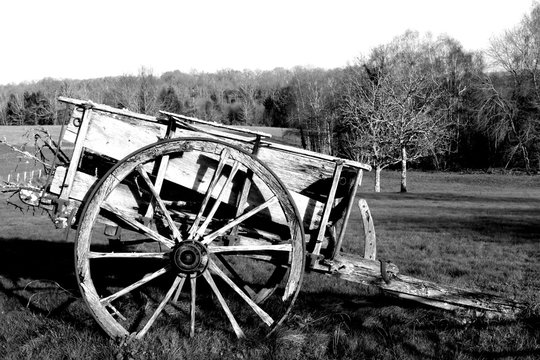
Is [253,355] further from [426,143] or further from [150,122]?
[426,143]

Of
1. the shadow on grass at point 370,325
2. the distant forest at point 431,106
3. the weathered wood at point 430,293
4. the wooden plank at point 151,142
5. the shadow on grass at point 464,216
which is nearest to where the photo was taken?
the shadow on grass at point 370,325


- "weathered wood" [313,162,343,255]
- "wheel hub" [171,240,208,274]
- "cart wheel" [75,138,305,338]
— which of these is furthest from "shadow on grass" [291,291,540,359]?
"wheel hub" [171,240,208,274]

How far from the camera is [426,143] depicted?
33.5m

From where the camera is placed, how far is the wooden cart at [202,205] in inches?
149

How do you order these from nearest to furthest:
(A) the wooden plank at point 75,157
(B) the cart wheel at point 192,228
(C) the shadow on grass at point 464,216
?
(B) the cart wheel at point 192,228 → (A) the wooden plank at point 75,157 → (C) the shadow on grass at point 464,216

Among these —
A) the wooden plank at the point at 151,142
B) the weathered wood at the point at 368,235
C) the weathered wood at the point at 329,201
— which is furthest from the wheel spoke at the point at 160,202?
the weathered wood at the point at 368,235

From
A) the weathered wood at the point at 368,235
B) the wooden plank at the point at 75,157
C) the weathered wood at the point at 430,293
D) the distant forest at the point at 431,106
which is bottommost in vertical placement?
the weathered wood at the point at 430,293

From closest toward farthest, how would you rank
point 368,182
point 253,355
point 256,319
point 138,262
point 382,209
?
1. point 253,355
2. point 256,319
3. point 138,262
4. point 382,209
5. point 368,182

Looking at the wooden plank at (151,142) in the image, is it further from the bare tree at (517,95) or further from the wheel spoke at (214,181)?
the bare tree at (517,95)

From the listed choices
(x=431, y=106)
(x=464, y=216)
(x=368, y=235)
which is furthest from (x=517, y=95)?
(x=368, y=235)

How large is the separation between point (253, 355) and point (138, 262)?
391cm

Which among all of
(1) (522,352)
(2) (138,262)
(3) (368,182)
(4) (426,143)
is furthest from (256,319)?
(3) (368,182)

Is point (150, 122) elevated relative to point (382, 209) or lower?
elevated

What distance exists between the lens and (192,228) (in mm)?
3871
